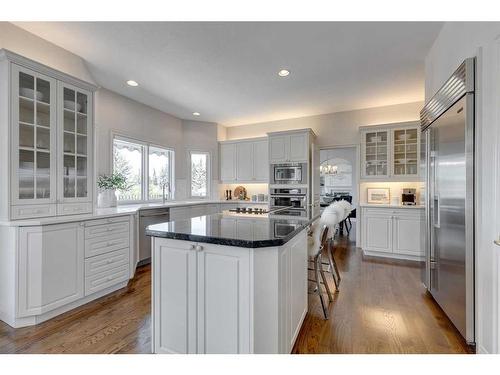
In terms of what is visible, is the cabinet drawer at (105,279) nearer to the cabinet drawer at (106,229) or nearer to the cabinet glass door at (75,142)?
the cabinet drawer at (106,229)

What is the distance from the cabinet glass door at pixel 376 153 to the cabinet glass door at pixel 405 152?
16cm

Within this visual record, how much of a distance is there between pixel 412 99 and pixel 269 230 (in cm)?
441

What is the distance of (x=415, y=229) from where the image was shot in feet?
13.1

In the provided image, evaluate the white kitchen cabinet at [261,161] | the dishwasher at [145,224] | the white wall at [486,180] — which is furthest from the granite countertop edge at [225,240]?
the white kitchen cabinet at [261,161]

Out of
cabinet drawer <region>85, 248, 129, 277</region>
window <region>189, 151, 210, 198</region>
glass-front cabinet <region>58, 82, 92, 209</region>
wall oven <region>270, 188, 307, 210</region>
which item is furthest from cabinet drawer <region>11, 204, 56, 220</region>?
wall oven <region>270, 188, 307, 210</region>

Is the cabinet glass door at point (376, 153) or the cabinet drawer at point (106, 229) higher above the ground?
the cabinet glass door at point (376, 153)

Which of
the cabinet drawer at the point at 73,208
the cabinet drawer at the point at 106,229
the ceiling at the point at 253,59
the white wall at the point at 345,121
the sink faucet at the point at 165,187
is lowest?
the cabinet drawer at the point at 106,229

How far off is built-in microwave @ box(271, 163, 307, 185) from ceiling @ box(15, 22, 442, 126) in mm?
1206

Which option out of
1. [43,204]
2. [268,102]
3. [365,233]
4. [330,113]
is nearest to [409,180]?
[365,233]

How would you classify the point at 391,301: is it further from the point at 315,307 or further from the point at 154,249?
the point at 154,249

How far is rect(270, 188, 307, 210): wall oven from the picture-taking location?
4.77 meters

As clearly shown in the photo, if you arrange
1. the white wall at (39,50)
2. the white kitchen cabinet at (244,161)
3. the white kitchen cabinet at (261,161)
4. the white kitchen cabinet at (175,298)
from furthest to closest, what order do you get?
the white kitchen cabinet at (244,161), the white kitchen cabinet at (261,161), the white wall at (39,50), the white kitchen cabinet at (175,298)

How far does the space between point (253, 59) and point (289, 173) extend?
2429 mm

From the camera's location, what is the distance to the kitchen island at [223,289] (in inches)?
53.4
